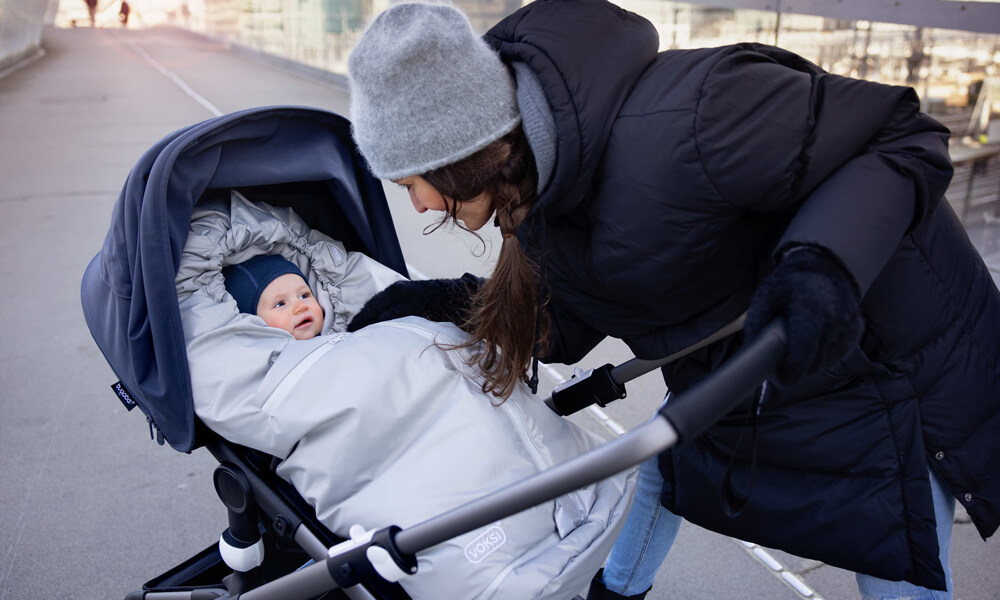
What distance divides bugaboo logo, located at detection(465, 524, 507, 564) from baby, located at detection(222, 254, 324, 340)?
745 millimetres

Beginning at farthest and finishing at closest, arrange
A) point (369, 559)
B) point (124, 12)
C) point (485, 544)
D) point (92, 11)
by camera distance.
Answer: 1. point (124, 12)
2. point (92, 11)
3. point (485, 544)
4. point (369, 559)

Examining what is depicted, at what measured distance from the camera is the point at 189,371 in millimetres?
1609

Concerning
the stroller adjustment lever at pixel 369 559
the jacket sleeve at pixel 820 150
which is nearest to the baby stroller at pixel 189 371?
the stroller adjustment lever at pixel 369 559

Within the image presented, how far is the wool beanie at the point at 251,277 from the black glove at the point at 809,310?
1.26 m

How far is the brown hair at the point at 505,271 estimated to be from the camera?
4.40ft

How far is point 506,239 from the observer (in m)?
1.54

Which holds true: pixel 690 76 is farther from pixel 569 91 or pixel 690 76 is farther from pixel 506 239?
pixel 506 239

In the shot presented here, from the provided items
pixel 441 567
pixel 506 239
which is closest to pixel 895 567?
pixel 441 567

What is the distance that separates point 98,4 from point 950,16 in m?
37.1

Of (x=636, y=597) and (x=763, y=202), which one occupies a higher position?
(x=763, y=202)

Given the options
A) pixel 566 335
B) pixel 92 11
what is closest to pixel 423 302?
pixel 566 335

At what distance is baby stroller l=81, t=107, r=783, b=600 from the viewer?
4.24 ft

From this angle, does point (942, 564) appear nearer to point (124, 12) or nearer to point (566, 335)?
point (566, 335)

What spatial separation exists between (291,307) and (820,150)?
4.22ft
